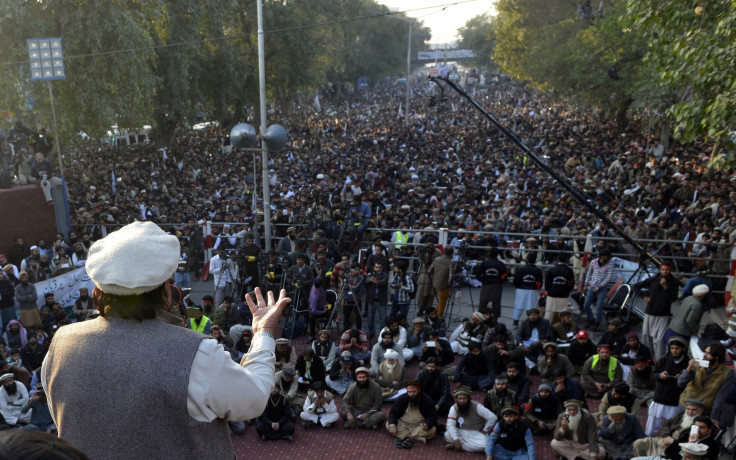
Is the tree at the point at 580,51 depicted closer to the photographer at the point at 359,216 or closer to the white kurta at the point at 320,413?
the photographer at the point at 359,216

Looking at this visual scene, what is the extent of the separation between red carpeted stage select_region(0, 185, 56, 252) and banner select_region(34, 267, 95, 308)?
3.19m

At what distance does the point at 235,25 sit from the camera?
26641 millimetres

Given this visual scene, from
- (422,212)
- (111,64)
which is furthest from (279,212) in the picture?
(111,64)

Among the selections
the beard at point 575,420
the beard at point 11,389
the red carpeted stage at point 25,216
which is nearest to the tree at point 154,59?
the red carpeted stage at point 25,216

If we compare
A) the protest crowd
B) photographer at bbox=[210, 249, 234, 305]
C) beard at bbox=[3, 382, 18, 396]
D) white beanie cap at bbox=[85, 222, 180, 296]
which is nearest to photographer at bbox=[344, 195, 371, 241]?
the protest crowd

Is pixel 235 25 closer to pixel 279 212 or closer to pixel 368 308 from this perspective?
pixel 279 212

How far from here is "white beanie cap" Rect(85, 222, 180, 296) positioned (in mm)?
1469

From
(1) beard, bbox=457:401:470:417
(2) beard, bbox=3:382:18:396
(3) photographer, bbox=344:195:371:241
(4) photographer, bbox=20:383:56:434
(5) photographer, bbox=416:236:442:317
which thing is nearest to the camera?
(1) beard, bbox=457:401:470:417

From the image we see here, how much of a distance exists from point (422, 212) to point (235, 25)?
16.3 metres

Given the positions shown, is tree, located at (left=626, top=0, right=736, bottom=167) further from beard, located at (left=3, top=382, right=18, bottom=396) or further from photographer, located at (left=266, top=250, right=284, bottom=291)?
beard, located at (left=3, top=382, right=18, bottom=396)

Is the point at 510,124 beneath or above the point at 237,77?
beneath

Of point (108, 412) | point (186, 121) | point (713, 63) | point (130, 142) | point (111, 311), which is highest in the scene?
point (713, 63)

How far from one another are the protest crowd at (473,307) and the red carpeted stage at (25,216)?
65 cm

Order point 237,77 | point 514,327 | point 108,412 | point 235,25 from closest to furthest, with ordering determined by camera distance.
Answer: point 108,412 → point 514,327 → point 237,77 → point 235,25
